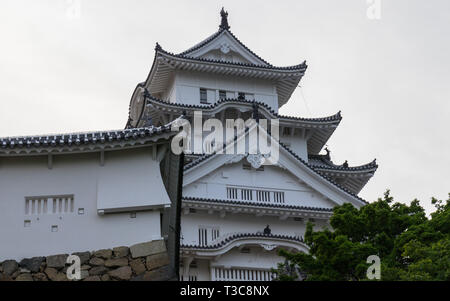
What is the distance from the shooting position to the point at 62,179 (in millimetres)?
18750

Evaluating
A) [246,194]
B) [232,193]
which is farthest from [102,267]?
[246,194]

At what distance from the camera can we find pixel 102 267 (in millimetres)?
17484

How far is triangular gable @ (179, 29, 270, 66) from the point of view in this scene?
128 feet

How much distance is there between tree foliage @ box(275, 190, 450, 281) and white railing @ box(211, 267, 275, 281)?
5106mm

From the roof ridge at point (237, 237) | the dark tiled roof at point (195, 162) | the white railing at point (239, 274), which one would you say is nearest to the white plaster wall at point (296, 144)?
the dark tiled roof at point (195, 162)

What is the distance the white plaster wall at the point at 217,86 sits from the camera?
37.4 metres

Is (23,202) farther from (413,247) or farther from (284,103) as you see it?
(284,103)

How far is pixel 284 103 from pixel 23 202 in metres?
24.8

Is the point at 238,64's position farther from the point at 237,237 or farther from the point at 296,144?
the point at 237,237

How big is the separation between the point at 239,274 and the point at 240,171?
5.30 meters

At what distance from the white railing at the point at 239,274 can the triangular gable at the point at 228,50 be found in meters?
14.6
